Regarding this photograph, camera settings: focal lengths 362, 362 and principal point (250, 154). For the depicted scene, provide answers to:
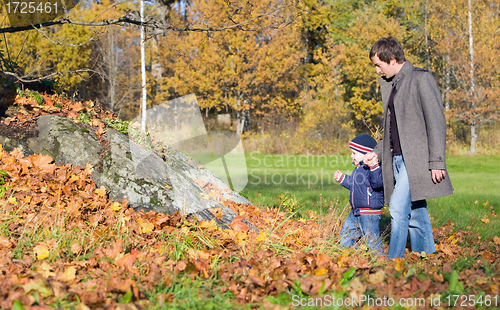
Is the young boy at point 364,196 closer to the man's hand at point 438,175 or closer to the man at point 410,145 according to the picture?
the man at point 410,145

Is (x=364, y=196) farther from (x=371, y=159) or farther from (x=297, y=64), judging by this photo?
(x=297, y=64)

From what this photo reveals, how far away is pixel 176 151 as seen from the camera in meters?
5.37

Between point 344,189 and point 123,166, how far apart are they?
630 centimetres

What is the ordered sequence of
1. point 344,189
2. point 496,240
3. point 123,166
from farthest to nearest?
point 344,189 < point 496,240 < point 123,166

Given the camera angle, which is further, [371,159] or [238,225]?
[238,225]

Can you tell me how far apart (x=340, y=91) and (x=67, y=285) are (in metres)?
24.1

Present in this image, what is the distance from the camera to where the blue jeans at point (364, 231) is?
362 cm

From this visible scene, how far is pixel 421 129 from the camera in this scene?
321 cm

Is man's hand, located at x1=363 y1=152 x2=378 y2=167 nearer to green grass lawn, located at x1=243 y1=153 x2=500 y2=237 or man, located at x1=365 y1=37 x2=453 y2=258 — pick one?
man, located at x1=365 y1=37 x2=453 y2=258

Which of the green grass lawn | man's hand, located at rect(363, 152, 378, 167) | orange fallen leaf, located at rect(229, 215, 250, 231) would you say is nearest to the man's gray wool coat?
man's hand, located at rect(363, 152, 378, 167)

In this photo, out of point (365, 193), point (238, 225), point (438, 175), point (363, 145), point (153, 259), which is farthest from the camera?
point (363, 145)

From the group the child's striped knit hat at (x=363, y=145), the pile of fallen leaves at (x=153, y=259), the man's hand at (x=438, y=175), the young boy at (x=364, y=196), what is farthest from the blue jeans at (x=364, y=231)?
the man's hand at (x=438, y=175)

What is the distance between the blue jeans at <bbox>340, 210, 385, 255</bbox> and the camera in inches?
143

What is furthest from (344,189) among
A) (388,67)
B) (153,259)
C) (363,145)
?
(153,259)
